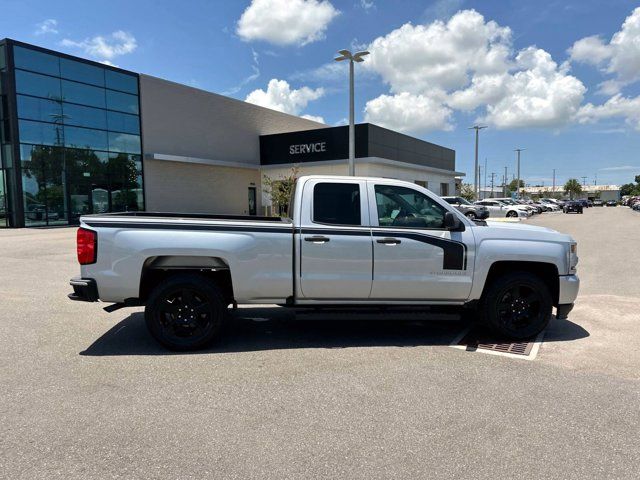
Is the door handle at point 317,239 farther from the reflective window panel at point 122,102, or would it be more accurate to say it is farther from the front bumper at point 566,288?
the reflective window panel at point 122,102

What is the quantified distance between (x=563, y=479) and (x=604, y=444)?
0.62 metres

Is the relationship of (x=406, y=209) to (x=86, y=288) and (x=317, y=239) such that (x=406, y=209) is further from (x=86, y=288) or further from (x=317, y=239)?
(x=86, y=288)

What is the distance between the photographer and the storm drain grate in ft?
16.6

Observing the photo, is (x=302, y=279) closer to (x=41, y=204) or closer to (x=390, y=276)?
(x=390, y=276)

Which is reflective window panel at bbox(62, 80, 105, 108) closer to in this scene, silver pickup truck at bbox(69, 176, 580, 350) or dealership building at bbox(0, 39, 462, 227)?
dealership building at bbox(0, 39, 462, 227)

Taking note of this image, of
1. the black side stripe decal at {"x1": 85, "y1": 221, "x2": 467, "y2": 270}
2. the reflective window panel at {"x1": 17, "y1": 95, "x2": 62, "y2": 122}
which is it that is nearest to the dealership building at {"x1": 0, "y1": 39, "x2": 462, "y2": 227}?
the reflective window panel at {"x1": 17, "y1": 95, "x2": 62, "y2": 122}

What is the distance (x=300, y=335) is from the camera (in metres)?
5.75

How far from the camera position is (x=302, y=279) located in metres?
5.13

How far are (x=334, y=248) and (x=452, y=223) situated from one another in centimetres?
136

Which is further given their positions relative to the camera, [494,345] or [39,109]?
[39,109]

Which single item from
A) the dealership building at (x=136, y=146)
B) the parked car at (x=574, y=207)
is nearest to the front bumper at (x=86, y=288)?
the dealership building at (x=136, y=146)

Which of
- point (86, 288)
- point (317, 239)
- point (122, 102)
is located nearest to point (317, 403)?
point (317, 239)

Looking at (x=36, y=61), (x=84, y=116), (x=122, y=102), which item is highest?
(x=36, y=61)

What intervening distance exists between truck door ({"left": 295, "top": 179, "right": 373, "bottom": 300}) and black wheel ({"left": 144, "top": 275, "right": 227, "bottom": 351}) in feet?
3.32
